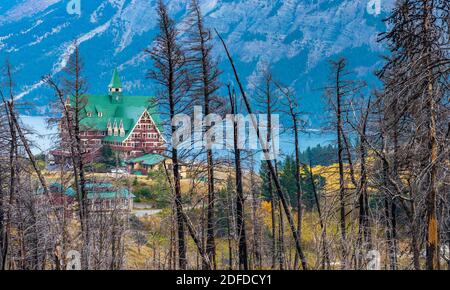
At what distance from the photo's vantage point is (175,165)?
48.2 feet

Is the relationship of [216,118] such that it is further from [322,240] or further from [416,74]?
[322,240]

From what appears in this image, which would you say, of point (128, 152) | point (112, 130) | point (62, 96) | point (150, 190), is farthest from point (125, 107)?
point (62, 96)

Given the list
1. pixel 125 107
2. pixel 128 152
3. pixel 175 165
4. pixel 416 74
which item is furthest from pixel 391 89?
pixel 125 107

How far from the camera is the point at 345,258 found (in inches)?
261

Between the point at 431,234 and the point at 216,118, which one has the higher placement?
the point at 216,118

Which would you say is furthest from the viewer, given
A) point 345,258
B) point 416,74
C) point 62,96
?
point 62,96

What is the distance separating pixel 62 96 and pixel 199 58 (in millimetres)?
4258

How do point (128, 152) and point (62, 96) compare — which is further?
point (128, 152)

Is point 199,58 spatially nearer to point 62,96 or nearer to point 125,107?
point 62,96

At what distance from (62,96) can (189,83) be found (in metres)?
3.99
